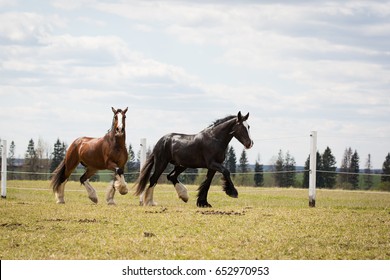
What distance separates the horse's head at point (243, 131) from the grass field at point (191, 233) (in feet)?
5.28

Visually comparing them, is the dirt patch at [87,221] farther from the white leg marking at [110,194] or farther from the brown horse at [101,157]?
the white leg marking at [110,194]

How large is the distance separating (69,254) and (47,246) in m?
0.80

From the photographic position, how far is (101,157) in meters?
17.1

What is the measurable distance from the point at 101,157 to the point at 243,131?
13.5 feet

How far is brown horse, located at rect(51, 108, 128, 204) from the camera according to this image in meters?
16.0

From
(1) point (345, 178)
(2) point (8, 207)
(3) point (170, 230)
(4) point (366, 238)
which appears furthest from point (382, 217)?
(1) point (345, 178)

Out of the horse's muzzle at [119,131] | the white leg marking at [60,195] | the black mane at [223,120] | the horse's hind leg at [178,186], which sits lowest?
the white leg marking at [60,195]

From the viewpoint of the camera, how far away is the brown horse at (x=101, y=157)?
15991 millimetres

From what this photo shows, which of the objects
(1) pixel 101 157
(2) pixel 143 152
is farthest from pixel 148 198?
(2) pixel 143 152

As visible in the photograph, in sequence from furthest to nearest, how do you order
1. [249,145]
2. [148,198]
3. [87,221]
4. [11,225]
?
[148,198] < [249,145] < [87,221] < [11,225]

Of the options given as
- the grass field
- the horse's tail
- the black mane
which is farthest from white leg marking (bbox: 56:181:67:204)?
the black mane

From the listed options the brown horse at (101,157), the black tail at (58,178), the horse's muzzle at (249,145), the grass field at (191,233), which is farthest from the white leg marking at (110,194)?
the horse's muzzle at (249,145)

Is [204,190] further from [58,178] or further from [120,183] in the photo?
[58,178]
